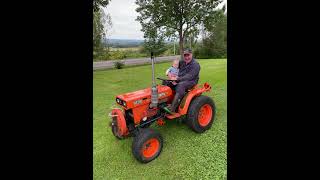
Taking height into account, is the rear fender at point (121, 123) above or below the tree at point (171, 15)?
below

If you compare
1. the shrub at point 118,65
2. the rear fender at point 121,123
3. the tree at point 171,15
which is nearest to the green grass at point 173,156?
the rear fender at point 121,123

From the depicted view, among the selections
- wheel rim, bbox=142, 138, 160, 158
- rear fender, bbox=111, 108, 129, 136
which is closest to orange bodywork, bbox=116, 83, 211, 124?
rear fender, bbox=111, 108, 129, 136

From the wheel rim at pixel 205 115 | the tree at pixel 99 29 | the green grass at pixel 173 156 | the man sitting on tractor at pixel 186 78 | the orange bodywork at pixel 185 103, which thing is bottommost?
the green grass at pixel 173 156

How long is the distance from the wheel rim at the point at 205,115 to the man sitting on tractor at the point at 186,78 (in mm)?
446

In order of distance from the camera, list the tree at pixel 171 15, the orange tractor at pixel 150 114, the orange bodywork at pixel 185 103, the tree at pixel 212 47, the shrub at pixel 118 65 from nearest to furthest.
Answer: the orange tractor at pixel 150 114
the orange bodywork at pixel 185 103
the tree at pixel 171 15
the shrub at pixel 118 65
the tree at pixel 212 47

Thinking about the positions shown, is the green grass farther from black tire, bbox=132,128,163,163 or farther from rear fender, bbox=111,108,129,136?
rear fender, bbox=111,108,129,136

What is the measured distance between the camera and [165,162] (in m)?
3.13

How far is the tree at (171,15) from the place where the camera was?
985 cm

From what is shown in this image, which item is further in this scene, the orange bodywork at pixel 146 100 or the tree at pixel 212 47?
the tree at pixel 212 47

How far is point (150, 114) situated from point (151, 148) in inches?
22.1

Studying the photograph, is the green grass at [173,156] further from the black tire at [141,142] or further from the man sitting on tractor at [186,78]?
the man sitting on tractor at [186,78]

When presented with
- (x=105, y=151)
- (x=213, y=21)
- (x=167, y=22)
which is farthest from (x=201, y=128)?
(x=213, y=21)

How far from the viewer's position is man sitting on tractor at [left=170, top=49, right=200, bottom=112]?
143 inches
